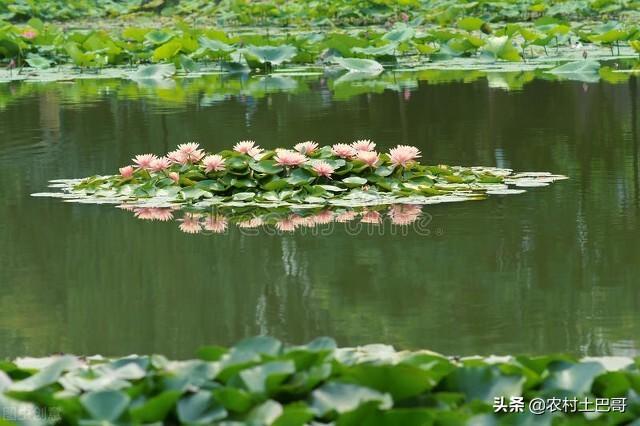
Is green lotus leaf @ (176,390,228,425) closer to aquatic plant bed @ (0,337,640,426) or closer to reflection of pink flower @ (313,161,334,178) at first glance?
aquatic plant bed @ (0,337,640,426)

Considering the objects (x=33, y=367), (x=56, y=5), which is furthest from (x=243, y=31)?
(x=33, y=367)

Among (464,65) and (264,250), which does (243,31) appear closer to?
(464,65)

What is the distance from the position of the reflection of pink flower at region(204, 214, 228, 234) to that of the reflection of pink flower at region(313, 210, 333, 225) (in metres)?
0.38

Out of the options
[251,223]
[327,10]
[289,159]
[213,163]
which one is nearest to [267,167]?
[289,159]

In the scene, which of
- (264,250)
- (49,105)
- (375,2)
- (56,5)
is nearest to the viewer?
(264,250)

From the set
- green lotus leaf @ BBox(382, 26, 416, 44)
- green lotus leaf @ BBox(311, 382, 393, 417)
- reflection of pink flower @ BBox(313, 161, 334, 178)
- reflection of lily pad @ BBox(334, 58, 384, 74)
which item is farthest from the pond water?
green lotus leaf @ BBox(382, 26, 416, 44)

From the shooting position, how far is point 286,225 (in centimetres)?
556

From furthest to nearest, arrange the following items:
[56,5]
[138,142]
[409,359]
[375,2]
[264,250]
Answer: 1. [56,5]
2. [375,2]
3. [138,142]
4. [264,250]
5. [409,359]

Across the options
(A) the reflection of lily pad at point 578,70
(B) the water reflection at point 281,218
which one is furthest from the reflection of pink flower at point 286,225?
(A) the reflection of lily pad at point 578,70

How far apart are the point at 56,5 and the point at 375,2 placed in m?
7.37

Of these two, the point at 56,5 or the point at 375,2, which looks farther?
the point at 56,5

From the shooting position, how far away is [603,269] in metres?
4.58

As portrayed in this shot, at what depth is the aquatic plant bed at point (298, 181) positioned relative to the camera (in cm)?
603

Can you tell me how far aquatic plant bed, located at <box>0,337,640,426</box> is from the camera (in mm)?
2838
